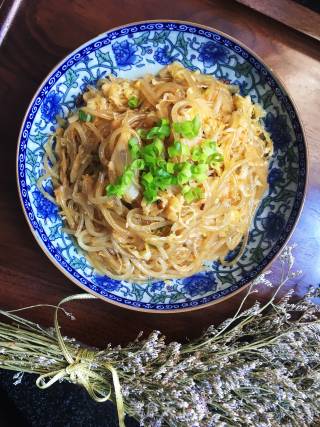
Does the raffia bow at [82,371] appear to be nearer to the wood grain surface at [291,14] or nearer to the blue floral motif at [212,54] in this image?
the blue floral motif at [212,54]

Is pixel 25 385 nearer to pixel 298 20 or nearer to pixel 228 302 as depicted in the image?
pixel 228 302

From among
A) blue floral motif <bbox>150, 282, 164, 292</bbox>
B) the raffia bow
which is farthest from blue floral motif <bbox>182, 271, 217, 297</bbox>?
the raffia bow

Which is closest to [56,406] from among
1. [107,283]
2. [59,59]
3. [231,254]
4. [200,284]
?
[107,283]

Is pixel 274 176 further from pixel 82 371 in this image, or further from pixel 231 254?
pixel 82 371

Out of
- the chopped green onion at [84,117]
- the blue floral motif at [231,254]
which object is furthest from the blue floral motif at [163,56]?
the blue floral motif at [231,254]

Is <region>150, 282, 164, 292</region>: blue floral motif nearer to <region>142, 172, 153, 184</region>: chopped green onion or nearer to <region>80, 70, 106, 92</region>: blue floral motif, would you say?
<region>142, 172, 153, 184</region>: chopped green onion
